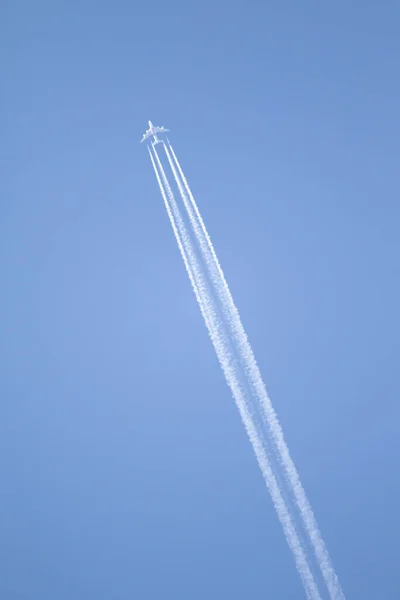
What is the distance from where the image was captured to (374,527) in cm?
886

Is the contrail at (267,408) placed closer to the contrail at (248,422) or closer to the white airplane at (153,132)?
the contrail at (248,422)

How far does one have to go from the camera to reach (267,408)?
880cm

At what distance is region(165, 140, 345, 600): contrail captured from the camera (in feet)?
28.6

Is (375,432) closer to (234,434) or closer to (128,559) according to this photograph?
(234,434)

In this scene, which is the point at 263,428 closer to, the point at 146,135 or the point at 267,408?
the point at 267,408

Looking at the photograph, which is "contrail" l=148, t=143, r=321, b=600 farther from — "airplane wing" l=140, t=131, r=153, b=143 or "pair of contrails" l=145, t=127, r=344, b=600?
"airplane wing" l=140, t=131, r=153, b=143

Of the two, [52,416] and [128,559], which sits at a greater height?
[52,416]

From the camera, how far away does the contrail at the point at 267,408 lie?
8.73m

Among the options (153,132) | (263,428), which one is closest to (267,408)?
(263,428)

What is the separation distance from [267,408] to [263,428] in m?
0.28

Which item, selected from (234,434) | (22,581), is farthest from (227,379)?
(22,581)

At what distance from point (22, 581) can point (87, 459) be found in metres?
1.95

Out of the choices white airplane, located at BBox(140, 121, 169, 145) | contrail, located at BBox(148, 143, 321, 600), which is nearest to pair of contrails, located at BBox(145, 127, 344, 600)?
contrail, located at BBox(148, 143, 321, 600)

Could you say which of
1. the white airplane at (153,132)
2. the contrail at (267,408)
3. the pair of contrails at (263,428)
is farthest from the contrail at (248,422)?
the white airplane at (153,132)
